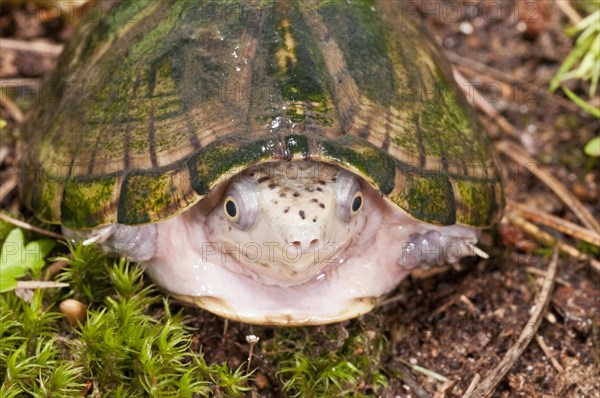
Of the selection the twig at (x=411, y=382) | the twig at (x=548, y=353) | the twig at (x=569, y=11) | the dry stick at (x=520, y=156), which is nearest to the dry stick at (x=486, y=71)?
the dry stick at (x=520, y=156)

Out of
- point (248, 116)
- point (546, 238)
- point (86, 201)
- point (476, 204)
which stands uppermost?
point (248, 116)

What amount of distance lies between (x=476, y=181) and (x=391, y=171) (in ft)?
1.47

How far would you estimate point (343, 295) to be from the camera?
2.99 m

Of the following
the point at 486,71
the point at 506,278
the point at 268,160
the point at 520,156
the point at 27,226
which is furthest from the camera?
the point at 486,71

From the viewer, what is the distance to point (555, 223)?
3.57 m

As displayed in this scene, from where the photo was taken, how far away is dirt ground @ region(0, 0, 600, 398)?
301cm

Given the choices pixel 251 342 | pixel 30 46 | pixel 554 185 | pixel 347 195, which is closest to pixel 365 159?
pixel 347 195

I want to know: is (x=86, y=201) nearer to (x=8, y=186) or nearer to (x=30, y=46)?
(x=8, y=186)

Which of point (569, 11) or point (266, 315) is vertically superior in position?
point (569, 11)

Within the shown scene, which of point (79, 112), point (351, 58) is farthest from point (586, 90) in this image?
point (79, 112)

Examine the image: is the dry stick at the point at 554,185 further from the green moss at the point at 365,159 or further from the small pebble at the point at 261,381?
the small pebble at the point at 261,381

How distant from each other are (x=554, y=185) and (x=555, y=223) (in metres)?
0.32

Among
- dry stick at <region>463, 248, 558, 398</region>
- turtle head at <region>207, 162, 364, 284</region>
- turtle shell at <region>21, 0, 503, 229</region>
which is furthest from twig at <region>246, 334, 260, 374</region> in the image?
dry stick at <region>463, 248, 558, 398</region>

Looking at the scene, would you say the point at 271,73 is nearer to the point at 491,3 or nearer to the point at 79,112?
the point at 79,112
